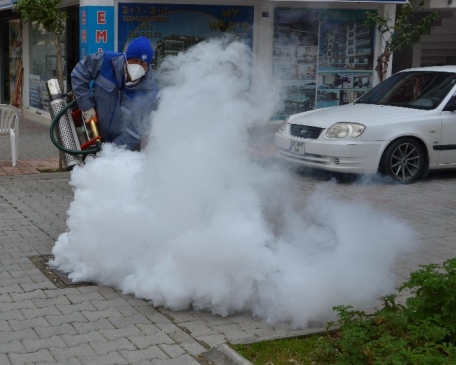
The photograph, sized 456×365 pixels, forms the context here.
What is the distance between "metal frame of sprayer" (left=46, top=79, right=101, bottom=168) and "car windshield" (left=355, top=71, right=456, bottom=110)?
17.8ft

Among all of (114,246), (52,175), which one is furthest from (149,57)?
(52,175)

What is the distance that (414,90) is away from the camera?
37.1 ft

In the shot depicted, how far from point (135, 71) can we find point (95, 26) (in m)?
7.57

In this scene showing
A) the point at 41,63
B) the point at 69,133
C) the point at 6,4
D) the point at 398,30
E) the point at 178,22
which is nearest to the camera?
the point at 69,133

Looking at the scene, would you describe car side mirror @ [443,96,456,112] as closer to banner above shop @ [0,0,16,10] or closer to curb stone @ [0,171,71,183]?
curb stone @ [0,171,71,183]

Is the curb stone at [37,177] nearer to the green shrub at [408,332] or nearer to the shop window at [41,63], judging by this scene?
the shop window at [41,63]

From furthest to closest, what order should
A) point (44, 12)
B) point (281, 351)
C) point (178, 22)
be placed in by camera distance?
point (178, 22)
point (44, 12)
point (281, 351)

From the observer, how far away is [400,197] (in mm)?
9578

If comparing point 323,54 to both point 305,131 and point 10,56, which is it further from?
point 10,56

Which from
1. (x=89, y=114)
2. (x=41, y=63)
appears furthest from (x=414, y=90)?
(x=41, y=63)

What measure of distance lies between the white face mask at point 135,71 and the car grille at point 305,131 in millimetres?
4058

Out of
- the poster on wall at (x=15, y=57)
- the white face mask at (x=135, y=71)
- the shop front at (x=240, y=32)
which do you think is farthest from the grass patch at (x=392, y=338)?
the poster on wall at (x=15, y=57)

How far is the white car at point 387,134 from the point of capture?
10141 millimetres

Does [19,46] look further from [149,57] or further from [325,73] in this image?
[149,57]
